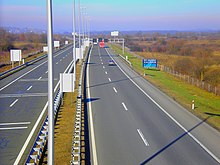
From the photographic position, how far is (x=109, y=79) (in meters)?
37.8

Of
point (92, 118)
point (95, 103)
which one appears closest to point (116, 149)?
point (92, 118)

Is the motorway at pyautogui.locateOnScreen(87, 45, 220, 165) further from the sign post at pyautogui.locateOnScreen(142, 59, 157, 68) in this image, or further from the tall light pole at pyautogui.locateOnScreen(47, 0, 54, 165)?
the sign post at pyautogui.locateOnScreen(142, 59, 157, 68)

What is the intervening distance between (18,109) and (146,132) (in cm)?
902

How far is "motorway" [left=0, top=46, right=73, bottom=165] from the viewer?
14264 mm

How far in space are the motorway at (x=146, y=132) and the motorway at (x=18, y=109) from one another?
3.07m

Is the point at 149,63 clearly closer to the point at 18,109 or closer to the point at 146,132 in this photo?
the point at 18,109

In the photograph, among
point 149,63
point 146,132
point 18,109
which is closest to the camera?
point 146,132

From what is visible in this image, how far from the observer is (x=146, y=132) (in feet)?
55.4

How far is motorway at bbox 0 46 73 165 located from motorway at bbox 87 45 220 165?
10.1 feet

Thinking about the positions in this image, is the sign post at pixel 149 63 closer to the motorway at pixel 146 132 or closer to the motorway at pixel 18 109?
the motorway at pixel 18 109

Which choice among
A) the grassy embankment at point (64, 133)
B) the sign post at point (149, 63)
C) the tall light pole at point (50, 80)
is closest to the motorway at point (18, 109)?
the grassy embankment at point (64, 133)

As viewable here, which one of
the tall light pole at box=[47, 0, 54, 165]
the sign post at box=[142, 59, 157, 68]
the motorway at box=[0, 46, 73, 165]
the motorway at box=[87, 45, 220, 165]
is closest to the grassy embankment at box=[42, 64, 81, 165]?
the motorway at box=[87, 45, 220, 165]

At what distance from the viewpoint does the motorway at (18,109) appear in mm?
14264

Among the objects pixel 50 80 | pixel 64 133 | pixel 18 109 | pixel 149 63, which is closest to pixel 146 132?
pixel 64 133
